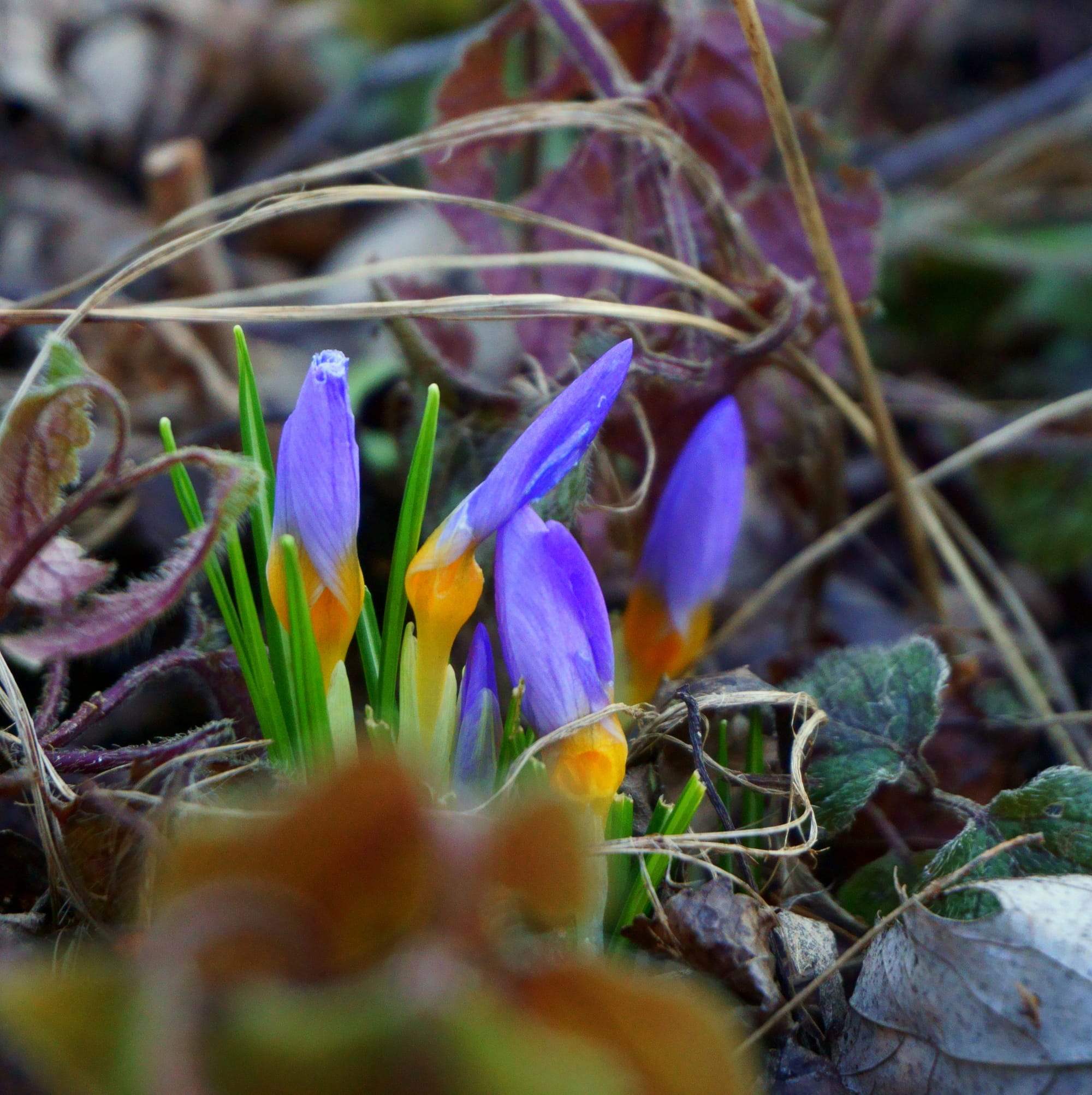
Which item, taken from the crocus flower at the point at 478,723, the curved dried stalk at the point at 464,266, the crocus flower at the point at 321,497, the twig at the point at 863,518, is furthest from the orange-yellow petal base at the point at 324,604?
the twig at the point at 863,518

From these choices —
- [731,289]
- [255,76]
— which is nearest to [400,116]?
[255,76]

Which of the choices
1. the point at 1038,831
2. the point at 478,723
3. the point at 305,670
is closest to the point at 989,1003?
the point at 1038,831

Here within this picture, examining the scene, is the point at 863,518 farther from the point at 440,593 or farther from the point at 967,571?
the point at 440,593

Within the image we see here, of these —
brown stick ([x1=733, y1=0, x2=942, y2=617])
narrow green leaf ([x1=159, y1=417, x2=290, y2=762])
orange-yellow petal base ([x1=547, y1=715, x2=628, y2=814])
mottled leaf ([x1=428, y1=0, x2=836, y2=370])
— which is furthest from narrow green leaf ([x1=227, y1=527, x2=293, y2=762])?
brown stick ([x1=733, y1=0, x2=942, y2=617])

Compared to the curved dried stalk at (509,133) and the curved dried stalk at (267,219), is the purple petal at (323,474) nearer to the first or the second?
the curved dried stalk at (267,219)

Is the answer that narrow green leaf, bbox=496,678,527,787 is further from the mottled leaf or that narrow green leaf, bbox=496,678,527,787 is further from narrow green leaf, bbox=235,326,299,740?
the mottled leaf

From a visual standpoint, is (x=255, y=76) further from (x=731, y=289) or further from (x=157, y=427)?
(x=731, y=289)

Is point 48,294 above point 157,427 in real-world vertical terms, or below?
above
